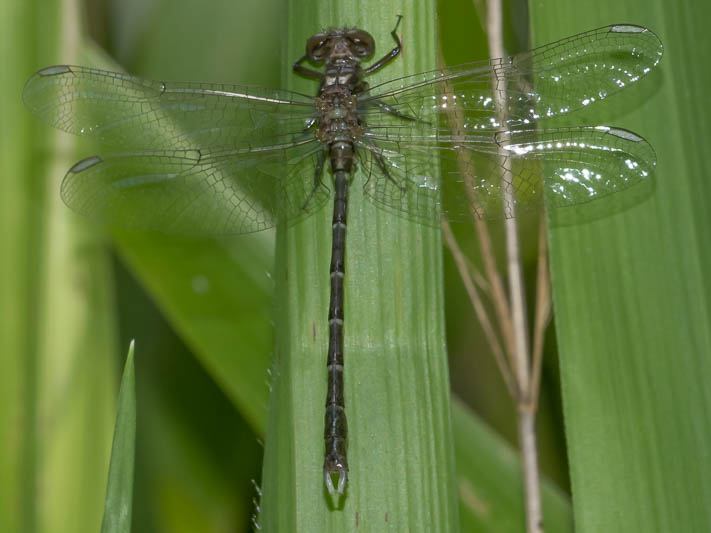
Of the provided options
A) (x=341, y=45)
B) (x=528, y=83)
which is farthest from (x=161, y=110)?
(x=528, y=83)

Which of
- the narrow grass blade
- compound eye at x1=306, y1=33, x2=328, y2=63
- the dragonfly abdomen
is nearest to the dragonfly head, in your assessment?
compound eye at x1=306, y1=33, x2=328, y2=63

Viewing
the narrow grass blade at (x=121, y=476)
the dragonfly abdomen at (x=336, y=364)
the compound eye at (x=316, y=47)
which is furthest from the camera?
the compound eye at (x=316, y=47)

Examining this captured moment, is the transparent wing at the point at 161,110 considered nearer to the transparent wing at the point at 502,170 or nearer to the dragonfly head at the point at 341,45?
Result: the dragonfly head at the point at 341,45

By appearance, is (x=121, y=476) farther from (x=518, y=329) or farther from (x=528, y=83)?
(x=528, y=83)

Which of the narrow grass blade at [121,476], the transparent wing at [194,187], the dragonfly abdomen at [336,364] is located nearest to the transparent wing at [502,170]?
the dragonfly abdomen at [336,364]

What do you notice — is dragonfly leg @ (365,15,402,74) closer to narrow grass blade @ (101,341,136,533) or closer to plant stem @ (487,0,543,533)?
plant stem @ (487,0,543,533)

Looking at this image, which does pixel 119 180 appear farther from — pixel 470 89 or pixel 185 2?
pixel 470 89

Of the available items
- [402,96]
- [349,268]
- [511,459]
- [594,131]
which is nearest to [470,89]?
[402,96]
